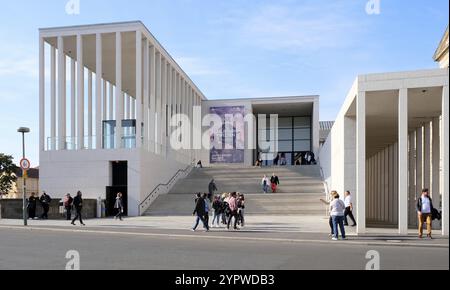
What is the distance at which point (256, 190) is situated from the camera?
3638 cm

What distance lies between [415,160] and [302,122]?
35.1 metres

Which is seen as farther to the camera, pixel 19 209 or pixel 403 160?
pixel 19 209

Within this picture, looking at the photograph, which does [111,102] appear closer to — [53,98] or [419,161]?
[53,98]

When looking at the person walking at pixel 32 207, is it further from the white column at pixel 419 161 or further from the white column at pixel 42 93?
the white column at pixel 419 161

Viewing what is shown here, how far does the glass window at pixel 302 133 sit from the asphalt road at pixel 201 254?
4335 cm

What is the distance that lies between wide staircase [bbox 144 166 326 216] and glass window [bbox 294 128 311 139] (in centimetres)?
1686

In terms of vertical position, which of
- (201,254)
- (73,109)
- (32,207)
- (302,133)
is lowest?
(32,207)

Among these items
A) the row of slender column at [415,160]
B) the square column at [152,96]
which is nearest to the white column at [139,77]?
the square column at [152,96]

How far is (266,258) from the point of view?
11961 millimetres

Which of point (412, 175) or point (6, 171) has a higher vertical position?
point (412, 175)

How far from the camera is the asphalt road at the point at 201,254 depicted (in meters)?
10.7

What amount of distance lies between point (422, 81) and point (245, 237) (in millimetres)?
7999

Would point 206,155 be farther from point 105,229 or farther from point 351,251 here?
point 351,251

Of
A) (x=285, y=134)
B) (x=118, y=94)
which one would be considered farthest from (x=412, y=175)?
(x=285, y=134)
